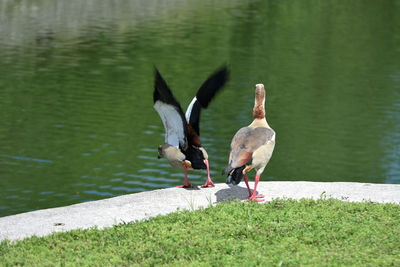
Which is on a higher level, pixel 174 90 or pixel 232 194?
pixel 232 194

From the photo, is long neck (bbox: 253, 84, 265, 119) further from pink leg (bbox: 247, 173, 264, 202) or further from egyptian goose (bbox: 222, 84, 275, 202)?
pink leg (bbox: 247, 173, 264, 202)

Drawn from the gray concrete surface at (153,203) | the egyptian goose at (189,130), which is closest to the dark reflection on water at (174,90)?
the gray concrete surface at (153,203)

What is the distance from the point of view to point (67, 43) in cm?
2936

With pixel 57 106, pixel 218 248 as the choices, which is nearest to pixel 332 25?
pixel 57 106

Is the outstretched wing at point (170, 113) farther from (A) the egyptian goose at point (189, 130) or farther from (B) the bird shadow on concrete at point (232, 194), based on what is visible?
(B) the bird shadow on concrete at point (232, 194)

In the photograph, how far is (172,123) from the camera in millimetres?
9414

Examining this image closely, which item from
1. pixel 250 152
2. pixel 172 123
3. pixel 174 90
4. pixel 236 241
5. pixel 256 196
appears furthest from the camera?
pixel 174 90

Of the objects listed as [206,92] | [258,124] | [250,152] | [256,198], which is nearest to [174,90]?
[206,92]

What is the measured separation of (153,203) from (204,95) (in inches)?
68.2

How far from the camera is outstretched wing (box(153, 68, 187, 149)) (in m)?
8.97

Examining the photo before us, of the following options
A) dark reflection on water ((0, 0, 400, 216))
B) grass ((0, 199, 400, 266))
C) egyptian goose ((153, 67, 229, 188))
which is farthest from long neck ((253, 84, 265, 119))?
dark reflection on water ((0, 0, 400, 216))

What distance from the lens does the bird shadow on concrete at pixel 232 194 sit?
9.37m

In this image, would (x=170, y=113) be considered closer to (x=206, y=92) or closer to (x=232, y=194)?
(x=206, y=92)

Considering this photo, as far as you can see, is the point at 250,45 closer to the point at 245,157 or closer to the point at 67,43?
the point at 67,43
